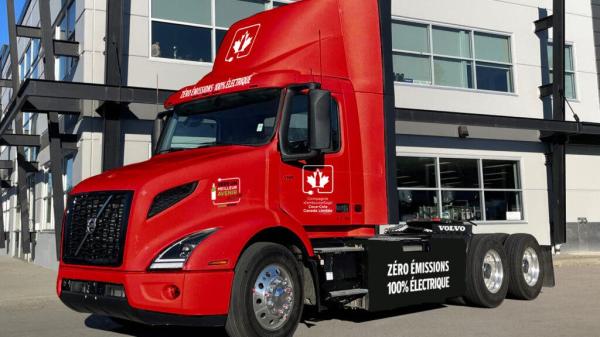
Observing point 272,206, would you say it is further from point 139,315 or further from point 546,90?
point 546,90

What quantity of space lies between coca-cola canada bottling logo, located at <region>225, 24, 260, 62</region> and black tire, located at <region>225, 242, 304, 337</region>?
293 cm

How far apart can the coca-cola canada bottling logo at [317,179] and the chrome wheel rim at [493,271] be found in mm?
3518

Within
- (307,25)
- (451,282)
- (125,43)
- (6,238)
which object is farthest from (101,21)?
(6,238)

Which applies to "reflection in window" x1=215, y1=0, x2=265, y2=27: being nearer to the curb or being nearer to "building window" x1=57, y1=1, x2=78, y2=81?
→ "building window" x1=57, y1=1, x2=78, y2=81

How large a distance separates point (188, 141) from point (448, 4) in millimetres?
13034

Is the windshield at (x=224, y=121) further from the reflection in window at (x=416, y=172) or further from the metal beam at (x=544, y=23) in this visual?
the metal beam at (x=544, y=23)

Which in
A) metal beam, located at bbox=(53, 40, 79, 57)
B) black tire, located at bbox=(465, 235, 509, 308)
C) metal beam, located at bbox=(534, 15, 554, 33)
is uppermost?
metal beam, located at bbox=(534, 15, 554, 33)

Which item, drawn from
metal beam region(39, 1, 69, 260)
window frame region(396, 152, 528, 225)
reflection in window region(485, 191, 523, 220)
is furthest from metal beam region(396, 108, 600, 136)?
metal beam region(39, 1, 69, 260)

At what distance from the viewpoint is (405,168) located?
16797mm

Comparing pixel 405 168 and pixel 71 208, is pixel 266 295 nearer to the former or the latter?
pixel 71 208

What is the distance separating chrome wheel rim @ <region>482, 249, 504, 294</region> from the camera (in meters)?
9.39

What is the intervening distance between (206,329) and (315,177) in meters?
2.35

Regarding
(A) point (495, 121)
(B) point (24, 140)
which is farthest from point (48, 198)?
(A) point (495, 121)

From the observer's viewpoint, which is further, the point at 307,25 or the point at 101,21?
the point at 101,21
